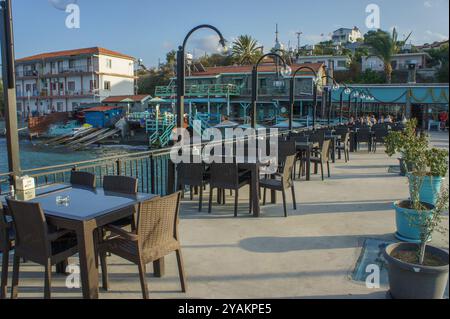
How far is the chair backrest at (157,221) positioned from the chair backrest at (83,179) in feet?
4.24

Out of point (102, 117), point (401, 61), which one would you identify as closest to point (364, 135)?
point (102, 117)

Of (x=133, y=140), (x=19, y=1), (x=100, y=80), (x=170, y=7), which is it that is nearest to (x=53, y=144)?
(x=133, y=140)

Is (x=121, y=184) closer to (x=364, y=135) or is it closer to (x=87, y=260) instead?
(x=87, y=260)

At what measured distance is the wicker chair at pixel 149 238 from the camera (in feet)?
9.12

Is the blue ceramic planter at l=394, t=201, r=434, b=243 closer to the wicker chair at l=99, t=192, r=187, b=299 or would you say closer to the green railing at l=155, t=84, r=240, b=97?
the wicker chair at l=99, t=192, r=187, b=299

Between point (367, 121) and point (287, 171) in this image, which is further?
point (367, 121)

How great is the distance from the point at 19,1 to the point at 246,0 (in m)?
4.02

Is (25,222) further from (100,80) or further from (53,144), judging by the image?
(100,80)

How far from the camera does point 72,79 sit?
48.9 m

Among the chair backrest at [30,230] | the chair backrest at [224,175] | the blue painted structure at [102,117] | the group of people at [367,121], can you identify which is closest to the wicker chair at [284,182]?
the chair backrest at [224,175]

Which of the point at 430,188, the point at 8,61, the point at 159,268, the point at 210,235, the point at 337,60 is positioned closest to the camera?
the point at 159,268

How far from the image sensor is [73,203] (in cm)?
314

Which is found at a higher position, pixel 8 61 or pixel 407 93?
pixel 407 93

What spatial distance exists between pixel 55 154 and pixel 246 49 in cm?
3295
